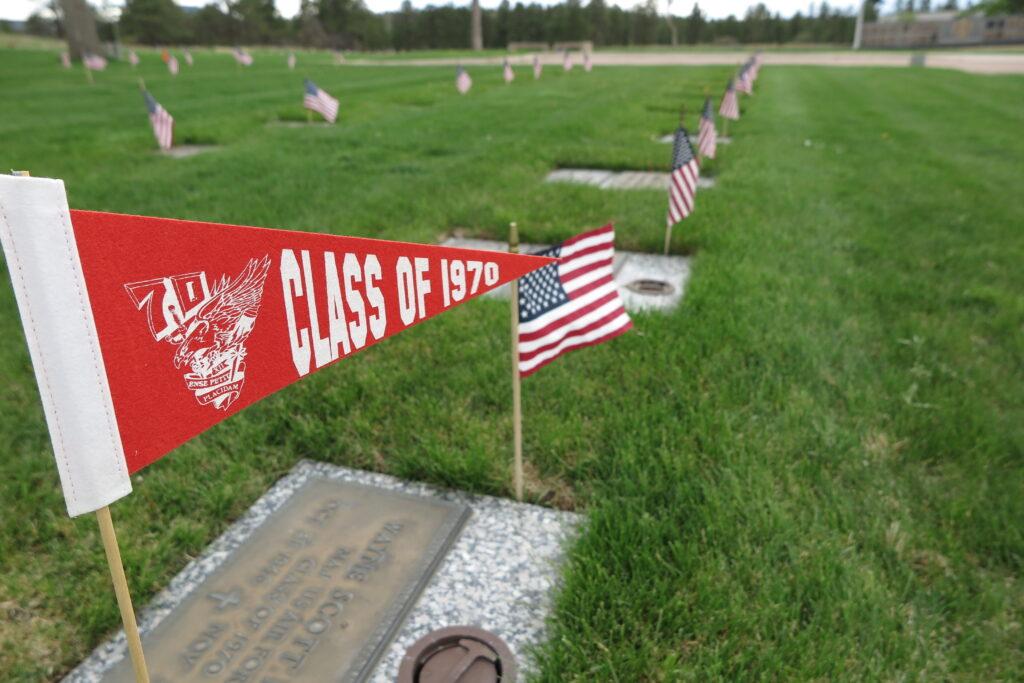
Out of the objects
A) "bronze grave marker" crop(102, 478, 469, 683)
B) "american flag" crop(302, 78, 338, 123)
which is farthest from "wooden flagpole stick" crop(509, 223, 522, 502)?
"american flag" crop(302, 78, 338, 123)

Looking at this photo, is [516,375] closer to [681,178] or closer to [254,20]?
[681,178]

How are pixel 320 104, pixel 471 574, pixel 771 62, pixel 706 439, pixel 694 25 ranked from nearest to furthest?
pixel 471 574 → pixel 706 439 → pixel 320 104 → pixel 771 62 → pixel 694 25

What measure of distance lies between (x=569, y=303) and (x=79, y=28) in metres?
34.1

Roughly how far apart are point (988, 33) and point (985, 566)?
85.8 m

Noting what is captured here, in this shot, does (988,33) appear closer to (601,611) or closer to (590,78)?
(590,78)

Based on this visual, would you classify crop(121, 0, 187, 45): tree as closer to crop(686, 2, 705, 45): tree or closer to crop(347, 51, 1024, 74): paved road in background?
crop(347, 51, 1024, 74): paved road in background

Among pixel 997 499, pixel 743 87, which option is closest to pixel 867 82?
pixel 743 87

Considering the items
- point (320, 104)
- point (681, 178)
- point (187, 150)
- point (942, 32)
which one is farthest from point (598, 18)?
point (681, 178)

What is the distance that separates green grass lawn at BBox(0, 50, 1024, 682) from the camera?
84.6 inches

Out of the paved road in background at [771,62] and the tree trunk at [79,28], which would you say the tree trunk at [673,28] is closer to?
the paved road in background at [771,62]

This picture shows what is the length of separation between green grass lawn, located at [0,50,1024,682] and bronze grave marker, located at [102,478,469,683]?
24 cm

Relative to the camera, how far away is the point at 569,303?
2.69m

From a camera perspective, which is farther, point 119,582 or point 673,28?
point 673,28

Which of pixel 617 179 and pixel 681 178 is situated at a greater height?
pixel 681 178
